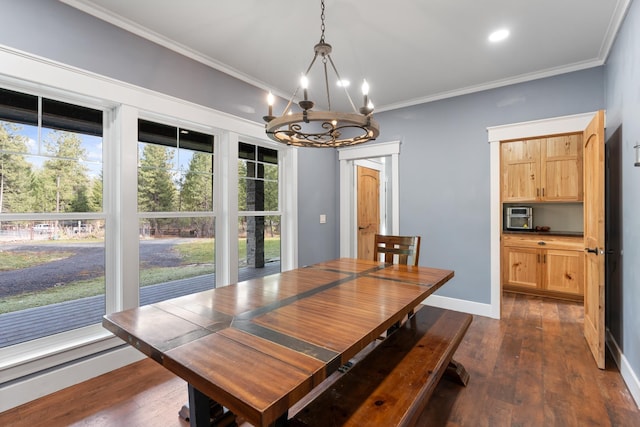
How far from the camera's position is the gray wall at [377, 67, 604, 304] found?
3.32m

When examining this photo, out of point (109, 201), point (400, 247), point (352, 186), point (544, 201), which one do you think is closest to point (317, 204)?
point (352, 186)

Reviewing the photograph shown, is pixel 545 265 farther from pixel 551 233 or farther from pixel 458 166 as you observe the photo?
pixel 458 166

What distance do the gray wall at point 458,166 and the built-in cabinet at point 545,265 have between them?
2.32 ft

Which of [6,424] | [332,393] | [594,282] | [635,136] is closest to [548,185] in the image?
[594,282]

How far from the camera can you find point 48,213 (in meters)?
2.16

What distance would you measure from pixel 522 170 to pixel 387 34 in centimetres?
334

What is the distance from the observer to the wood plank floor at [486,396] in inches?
72.5

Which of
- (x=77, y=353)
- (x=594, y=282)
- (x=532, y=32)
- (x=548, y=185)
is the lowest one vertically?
(x=77, y=353)

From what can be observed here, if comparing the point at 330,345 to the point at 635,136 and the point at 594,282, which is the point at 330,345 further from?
the point at 594,282

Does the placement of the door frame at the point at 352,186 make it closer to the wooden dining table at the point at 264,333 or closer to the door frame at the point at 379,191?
the door frame at the point at 379,191

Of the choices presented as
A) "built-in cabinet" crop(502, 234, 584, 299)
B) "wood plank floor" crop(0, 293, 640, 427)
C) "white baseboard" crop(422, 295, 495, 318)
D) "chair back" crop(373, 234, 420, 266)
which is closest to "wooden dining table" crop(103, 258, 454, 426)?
"chair back" crop(373, 234, 420, 266)

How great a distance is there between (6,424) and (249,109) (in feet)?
10.1

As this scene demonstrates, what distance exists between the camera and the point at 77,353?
2209 mm

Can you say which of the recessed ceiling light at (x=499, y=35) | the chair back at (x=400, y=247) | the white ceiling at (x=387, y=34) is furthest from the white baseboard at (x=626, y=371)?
the recessed ceiling light at (x=499, y=35)
